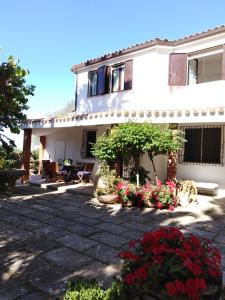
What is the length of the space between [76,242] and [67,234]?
0.59 meters

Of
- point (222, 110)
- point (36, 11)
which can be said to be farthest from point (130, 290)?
point (36, 11)

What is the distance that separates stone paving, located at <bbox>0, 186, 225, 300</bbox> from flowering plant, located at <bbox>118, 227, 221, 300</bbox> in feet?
5.08

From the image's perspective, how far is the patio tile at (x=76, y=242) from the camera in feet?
17.9

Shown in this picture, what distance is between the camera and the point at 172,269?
2.48 m

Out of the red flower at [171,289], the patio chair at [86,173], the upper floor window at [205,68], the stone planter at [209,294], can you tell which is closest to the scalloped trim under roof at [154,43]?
the upper floor window at [205,68]

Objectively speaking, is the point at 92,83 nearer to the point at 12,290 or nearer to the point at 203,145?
the point at 203,145

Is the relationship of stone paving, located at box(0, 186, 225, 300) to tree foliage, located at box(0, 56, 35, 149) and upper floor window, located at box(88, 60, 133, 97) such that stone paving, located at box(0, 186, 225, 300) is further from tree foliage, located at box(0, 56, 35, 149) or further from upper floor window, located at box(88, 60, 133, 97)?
upper floor window, located at box(88, 60, 133, 97)

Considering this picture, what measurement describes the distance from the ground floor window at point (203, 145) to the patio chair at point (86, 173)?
4511 millimetres

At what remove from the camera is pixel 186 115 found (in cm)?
951

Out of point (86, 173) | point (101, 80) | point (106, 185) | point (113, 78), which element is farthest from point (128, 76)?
point (106, 185)

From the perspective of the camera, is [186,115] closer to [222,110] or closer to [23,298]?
[222,110]

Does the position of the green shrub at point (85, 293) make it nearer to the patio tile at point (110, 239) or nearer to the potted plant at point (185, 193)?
the patio tile at point (110, 239)

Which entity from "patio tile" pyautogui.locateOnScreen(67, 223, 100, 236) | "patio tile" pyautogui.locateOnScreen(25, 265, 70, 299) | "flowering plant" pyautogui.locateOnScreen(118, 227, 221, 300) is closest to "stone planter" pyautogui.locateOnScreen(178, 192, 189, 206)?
"patio tile" pyautogui.locateOnScreen(67, 223, 100, 236)

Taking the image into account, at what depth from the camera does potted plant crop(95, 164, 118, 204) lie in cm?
952
